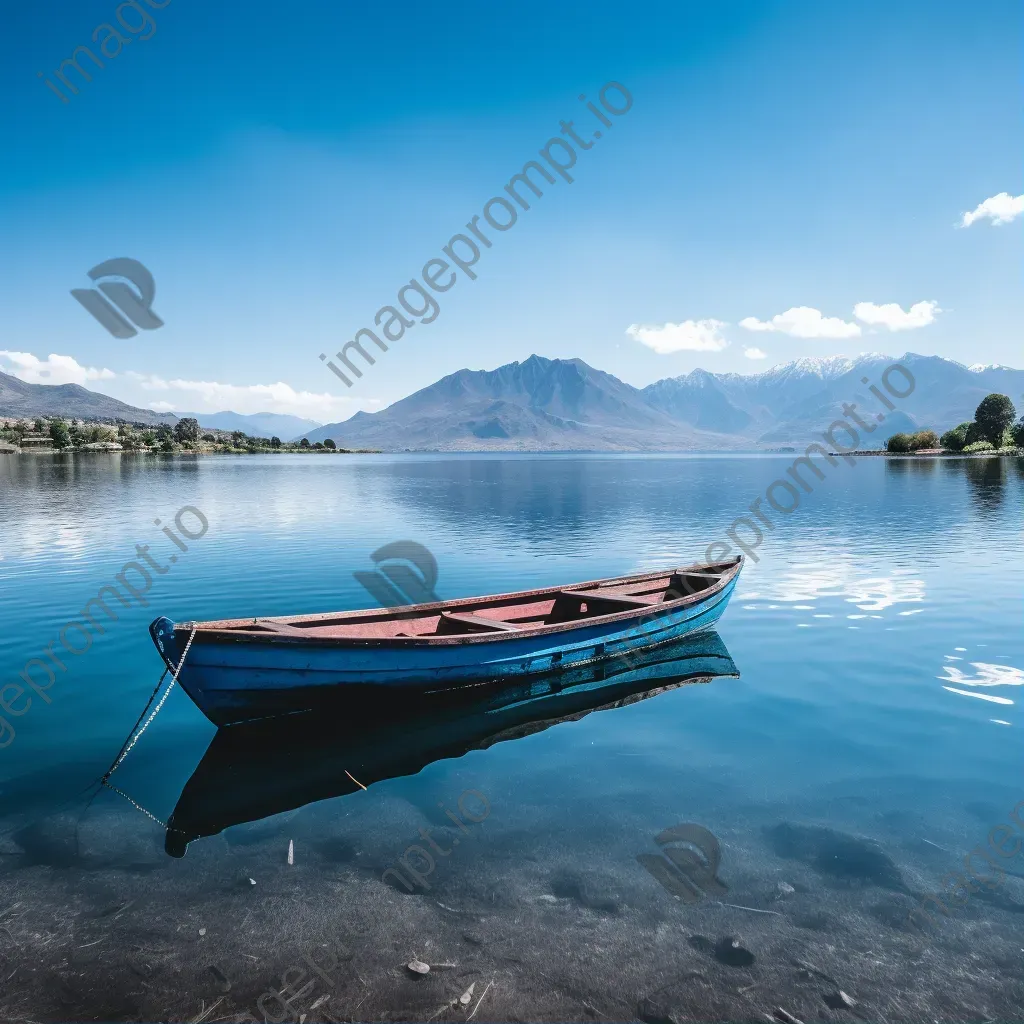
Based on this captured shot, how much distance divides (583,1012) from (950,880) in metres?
5.75

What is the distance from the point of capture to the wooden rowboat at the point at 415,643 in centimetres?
1185

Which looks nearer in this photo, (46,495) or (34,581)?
(34,581)

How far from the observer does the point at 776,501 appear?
67125 millimetres

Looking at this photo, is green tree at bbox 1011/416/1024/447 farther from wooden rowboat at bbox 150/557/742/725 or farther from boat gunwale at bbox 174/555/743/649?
wooden rowboat at bbox 150/557/742/725

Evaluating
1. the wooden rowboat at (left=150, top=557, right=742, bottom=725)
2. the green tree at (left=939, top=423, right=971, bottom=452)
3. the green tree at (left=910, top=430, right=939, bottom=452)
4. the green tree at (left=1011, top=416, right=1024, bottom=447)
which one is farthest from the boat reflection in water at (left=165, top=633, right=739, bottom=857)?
the green tree at (left=910, top=430, right=939, bottom=452)

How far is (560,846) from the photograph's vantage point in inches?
374

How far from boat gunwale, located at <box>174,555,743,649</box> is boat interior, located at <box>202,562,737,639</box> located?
33 mm

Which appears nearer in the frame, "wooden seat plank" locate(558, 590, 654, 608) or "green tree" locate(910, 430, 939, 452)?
"wooden seat plank" locate(558, 590, 654, 608)

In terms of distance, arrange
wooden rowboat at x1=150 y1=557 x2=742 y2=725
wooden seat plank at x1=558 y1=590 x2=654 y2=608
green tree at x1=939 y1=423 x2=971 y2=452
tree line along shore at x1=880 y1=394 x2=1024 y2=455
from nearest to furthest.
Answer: wooden rowboat at x1=150 y1=557 x2=742 y2=725
wooden seat plank at x1=558 y1=590 x2=654 y2=608
tree line along shore at x1=880 y1=394 x2=1024 y2=455
green tree at x1=939 y1=423 x2=971 y2=452

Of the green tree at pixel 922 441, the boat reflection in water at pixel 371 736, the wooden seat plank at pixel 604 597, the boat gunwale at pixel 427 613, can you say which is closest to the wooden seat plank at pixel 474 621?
the boat gunwale at pixel 427 613

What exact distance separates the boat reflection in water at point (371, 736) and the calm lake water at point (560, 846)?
97 millimetres

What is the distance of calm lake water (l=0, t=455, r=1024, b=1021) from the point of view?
6883 millimetres

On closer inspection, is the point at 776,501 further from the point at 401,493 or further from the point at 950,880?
the point at 950,880

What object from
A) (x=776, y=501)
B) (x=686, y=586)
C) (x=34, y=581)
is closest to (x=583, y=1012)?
(x=686, y=586)
